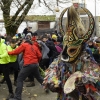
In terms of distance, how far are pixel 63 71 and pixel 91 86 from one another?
1.24 ft

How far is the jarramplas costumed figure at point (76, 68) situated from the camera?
9.04ft

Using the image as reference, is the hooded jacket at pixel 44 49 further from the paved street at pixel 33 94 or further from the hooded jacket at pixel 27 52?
the hooded jacket at pixel 27 52

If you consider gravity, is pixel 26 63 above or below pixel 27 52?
below

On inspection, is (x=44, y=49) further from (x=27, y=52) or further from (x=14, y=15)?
(x=14, y=15)

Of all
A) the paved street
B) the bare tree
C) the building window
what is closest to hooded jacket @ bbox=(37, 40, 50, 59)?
the paved street

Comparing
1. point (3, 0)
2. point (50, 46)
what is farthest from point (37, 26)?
point (50, 46)

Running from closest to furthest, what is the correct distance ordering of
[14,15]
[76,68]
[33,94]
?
[76,68]
[33,94]
[14,15]

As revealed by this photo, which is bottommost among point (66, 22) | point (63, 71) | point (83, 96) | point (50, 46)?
point (50, 46)

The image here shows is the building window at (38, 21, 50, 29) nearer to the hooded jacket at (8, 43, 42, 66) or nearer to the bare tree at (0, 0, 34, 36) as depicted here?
the bare tree at (0, 0, 34, 36)

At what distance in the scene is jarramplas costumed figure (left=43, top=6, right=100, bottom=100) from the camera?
2.75 m

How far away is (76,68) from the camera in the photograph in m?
2.89

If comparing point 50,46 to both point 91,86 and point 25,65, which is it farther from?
point 91,86

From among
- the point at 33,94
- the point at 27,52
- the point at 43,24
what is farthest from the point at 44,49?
the point at 43,24

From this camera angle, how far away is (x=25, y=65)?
638 cm
